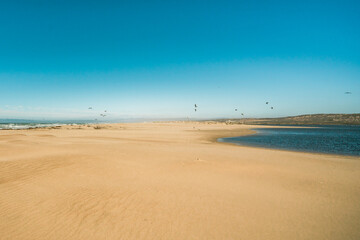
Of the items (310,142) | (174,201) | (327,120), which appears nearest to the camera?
(174,201)

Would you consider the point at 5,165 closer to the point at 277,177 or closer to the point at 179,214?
the point at 179,214

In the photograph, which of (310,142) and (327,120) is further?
(327,120)

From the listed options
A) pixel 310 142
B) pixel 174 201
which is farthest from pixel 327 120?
pixel 174 201

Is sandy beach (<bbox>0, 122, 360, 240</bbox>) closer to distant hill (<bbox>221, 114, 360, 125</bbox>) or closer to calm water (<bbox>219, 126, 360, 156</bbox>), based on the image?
calm water (<bbox>219, 126, 360, 156</bbox>)

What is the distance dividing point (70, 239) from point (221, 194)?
4.80m

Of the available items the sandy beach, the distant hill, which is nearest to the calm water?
the sandy beach

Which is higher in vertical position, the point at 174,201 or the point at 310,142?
the point at 174,201

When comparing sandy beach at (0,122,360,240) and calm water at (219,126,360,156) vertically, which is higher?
sandy beach at (0,122,360,240)

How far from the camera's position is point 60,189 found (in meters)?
7.12

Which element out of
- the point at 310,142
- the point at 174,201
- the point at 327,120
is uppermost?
the point at 327,120

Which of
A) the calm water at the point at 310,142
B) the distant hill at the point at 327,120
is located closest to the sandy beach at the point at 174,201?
Answer: the calm water at the point at 310,142

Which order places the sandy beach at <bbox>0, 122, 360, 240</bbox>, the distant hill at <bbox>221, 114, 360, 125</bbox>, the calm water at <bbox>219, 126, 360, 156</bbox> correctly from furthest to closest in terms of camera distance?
1. the distant hill at <bbox>221, 114, 360, 125</bbox>
2. the calm water at <bbox>219, 126, 360, 156</bbox>
3. the sandy beach at <bbox>0, 122, 360, 240</bbox>

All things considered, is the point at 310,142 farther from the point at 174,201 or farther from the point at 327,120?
the point at 327,120

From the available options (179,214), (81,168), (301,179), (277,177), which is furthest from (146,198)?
(301,179)
